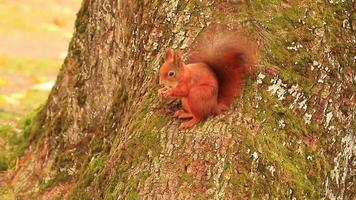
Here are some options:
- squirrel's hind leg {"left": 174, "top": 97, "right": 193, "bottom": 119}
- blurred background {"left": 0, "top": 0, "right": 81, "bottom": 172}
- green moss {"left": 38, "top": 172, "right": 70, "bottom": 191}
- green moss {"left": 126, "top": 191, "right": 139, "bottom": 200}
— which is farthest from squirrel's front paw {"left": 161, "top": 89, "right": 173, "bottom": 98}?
blurred background {"left": 0, "top": 0, "right": 81, "bottom": 172}

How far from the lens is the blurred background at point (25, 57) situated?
29.7 ft

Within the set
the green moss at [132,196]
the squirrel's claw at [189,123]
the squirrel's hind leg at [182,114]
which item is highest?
the squirrel's hind leg at [182,114]

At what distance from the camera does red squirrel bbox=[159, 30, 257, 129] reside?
15.9 ft

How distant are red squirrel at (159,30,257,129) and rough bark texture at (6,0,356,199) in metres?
0.08

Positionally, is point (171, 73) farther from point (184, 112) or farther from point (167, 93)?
point (184, 112)

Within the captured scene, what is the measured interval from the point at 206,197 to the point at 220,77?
2.42ft

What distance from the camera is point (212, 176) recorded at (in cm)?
A: 479

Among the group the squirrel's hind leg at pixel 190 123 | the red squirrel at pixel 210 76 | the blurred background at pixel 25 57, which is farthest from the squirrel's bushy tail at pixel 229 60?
the blurred background at pixel 25 57

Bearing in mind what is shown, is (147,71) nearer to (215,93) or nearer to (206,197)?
(215,93)

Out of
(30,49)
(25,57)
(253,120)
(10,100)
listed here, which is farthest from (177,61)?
(30,49)

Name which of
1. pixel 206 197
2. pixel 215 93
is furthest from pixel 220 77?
pixel 206 197

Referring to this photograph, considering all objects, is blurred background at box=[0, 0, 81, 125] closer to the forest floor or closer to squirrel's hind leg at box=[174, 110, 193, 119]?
the forest floor

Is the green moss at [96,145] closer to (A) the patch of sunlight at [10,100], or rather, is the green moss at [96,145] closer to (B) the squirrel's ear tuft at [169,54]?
(B) the squirrel's ear tuft at [169,54]

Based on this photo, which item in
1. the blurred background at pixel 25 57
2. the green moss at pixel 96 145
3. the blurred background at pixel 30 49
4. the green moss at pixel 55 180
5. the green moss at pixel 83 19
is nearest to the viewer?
the green moss at pixel 96 145
